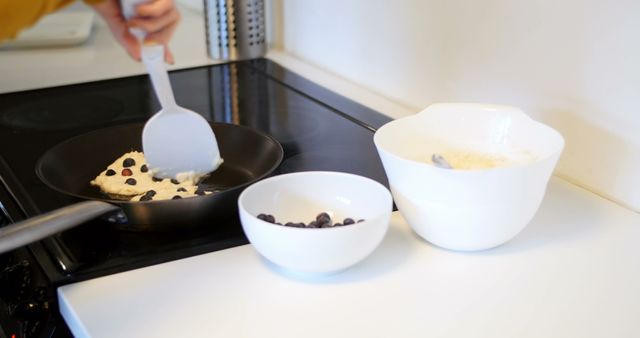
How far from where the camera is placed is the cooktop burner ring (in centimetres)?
106

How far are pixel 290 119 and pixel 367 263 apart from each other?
43 cm

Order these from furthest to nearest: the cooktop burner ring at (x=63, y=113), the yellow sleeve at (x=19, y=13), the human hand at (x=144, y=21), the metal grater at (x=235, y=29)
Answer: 1. the metal grater at (x=235, y=29)
2. the cooktop burner ring at (x=63, y=113)
3. the human hand at (x=144, y=21)
4. the yellow sleeve at (x=19, y=13)

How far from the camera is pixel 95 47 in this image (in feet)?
4.88

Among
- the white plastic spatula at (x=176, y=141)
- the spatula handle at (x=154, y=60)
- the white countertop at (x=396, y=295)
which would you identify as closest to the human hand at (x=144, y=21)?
the spatula handle at (x=154, y=60)

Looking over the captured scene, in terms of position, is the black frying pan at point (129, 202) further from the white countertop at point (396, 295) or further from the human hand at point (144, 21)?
the human hand at point (144, 21)

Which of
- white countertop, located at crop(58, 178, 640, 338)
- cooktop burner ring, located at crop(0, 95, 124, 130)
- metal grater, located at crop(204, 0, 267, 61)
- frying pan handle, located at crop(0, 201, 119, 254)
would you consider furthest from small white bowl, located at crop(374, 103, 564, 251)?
metal grater, located at crop(204, 0, 267, 61)

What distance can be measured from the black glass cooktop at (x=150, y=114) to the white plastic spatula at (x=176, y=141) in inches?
3.9

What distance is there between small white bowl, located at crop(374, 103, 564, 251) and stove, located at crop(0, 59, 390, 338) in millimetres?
100

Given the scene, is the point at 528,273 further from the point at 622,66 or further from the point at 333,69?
the point at 333,69

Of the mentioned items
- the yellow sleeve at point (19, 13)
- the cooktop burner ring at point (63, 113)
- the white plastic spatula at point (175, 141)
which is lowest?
the cooktop burner ring at point (63, 113)

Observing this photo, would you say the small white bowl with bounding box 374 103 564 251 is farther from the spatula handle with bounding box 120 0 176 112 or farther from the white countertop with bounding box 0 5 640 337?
the spatula handle with bounding box 120 0 176 112

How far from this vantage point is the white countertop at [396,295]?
1.96 feet

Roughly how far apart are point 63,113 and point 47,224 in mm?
521

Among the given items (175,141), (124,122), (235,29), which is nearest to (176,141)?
(175,141)
